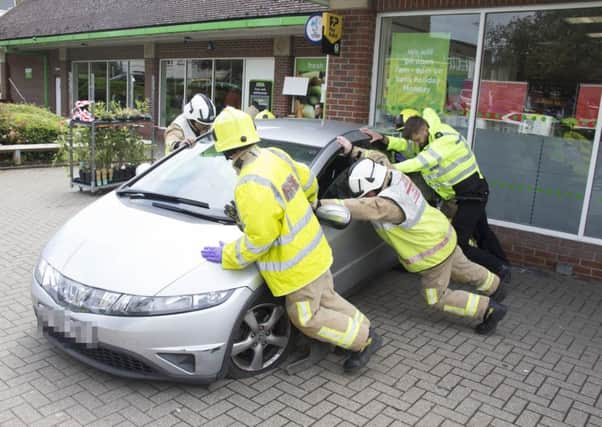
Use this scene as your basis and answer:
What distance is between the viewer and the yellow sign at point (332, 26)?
7.19m

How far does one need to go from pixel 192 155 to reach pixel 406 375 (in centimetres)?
247

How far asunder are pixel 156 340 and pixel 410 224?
7.01ft

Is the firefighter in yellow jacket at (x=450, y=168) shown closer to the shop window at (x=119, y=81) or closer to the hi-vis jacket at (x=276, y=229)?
the hi-vis jacket at (x=276, y=229)

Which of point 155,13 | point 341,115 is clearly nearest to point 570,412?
point 341,115

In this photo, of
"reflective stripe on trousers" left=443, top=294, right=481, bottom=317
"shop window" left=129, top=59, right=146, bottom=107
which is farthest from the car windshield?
"shop window" left=129, top=59, right=146, bottom=107

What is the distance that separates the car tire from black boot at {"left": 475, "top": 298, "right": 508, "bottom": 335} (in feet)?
5.69

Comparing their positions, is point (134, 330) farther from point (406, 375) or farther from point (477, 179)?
point (477, 179)

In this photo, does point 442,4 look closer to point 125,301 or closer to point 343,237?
point 343,237

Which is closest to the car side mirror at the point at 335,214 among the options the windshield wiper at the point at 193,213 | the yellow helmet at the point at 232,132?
the windshield wiper at the point at 193,213

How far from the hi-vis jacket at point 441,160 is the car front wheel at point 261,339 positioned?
203 cm

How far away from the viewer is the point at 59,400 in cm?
346

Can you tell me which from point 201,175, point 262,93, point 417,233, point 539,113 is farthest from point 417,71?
point 262,93

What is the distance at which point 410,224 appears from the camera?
174 inches

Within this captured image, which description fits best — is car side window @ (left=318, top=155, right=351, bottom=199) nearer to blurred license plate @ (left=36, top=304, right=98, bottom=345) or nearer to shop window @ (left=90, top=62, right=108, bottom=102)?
blurred license plate @ (left=36, top=304, right=98, bottom=345)
